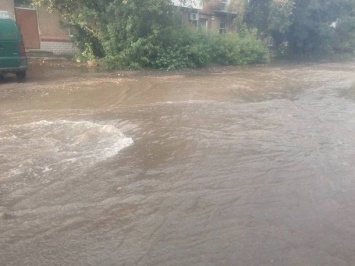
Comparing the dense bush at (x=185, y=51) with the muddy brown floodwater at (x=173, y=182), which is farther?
the dense bush at (x=185, y=51)

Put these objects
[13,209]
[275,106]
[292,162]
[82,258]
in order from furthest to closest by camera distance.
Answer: [275,106]
[292,162]
[13,209]
[82,258]

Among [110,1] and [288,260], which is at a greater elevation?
[110,1]

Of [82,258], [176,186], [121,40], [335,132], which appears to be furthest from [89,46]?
[82,258]

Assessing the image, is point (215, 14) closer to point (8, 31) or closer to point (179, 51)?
point (179, 51)

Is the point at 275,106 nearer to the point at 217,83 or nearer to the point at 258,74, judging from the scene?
the point at 217,83

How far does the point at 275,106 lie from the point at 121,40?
841cm

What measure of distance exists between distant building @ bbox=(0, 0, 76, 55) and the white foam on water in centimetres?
1197

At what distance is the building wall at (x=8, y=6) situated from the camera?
16897 mm

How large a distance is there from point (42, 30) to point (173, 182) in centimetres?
1604

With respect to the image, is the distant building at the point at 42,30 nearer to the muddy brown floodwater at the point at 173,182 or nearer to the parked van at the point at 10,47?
the parked van at the point at 10,47

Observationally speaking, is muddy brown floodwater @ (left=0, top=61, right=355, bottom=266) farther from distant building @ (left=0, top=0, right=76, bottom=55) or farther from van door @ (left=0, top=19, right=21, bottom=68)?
distant building @ (left=0, top=0, right=76, bottom=55)

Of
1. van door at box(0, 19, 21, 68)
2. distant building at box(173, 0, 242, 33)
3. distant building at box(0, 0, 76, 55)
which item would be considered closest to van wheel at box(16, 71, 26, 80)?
van door at box(0, 19, 21, 68)

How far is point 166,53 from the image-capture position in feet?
53.8

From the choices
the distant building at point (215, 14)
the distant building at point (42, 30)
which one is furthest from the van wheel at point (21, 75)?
the distant building at point (215, 14)
